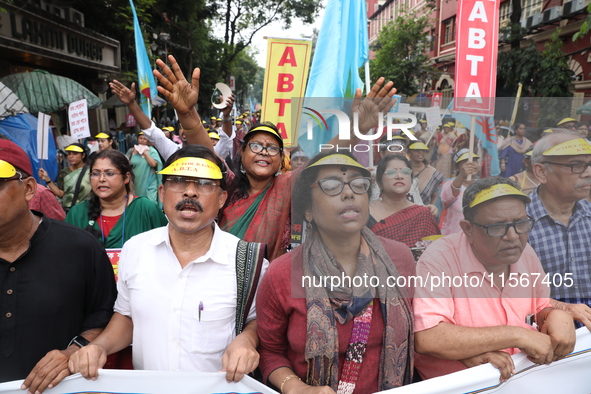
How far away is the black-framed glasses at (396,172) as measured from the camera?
159cm

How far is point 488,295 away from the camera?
166 cm

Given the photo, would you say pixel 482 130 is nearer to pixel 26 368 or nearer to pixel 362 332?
pixel 362 332

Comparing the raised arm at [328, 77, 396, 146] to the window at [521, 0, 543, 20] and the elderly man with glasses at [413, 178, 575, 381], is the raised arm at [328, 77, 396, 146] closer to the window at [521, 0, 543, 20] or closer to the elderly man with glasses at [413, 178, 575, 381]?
the elderly man with glasses at [413, 178, 575, 381]

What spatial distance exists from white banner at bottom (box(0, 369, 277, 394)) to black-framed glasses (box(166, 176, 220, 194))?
2.35ft

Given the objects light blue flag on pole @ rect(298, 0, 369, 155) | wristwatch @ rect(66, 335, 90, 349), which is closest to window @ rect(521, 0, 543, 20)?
light blue flag on pole @ rect(298, 0, 369, 155)

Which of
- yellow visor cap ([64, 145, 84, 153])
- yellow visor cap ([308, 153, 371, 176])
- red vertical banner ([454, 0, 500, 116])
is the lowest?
yellow visor cap ([64, 145, 84, 153])

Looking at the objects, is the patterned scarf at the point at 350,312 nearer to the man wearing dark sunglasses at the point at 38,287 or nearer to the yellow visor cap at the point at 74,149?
the man wearing dark sunglasses at the point at 38,287

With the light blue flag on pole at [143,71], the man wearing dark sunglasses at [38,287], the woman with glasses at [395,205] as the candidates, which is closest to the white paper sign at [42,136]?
the light blue flag on pole at [143,71]

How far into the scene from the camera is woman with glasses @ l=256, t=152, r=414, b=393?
1542 millimetres

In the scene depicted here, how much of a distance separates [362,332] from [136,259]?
96 cm

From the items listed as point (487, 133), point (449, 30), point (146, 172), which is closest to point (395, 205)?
point (487, 133)

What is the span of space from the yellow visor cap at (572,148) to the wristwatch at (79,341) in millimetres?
1983

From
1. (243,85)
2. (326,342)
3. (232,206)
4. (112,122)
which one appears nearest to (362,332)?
(326,342)

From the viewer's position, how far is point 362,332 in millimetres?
1562
